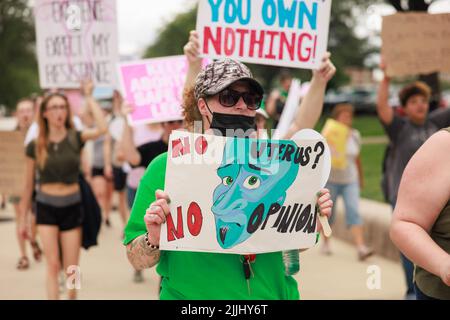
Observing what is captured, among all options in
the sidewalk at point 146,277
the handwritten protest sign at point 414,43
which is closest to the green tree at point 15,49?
the sidewalk at point 146,277

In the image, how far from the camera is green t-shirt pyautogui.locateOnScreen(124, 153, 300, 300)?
2.98 m

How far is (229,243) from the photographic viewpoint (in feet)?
9.45

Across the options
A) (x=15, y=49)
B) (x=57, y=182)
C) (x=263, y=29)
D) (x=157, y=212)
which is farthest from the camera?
(x=15, y=49)

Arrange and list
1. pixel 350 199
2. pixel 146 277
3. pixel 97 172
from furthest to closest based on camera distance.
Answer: pixel 97 172
pixel 350 199
pixel 146 277

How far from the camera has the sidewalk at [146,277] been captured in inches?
299

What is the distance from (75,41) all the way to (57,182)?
4.29 ft

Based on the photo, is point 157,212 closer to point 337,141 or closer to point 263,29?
point 263,29

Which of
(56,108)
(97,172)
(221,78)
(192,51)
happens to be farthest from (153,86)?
(97,172)

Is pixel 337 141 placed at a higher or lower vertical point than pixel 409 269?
higher

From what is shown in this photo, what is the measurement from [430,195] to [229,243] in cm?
74

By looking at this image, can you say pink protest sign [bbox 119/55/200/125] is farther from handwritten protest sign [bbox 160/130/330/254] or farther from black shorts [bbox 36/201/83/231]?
handwritten protest sign [bbox 160/130/330/254]

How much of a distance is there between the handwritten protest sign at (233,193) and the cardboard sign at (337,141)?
6627 millimetres

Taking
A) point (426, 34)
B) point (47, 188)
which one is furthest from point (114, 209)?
point (426, 34)

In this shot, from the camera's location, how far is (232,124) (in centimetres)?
299
